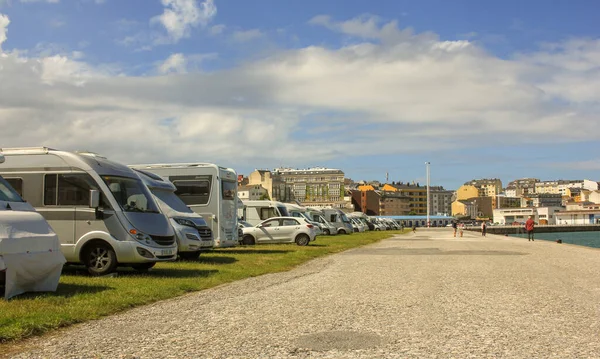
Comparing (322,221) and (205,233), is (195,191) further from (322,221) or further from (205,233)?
(322,221)

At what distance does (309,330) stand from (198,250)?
12636 millimetres

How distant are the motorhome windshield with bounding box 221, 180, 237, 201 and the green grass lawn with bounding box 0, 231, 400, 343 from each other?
522cm

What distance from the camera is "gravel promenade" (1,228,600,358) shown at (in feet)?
23.2

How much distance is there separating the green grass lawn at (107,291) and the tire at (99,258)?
0.85 ft

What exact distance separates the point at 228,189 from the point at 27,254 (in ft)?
51.5

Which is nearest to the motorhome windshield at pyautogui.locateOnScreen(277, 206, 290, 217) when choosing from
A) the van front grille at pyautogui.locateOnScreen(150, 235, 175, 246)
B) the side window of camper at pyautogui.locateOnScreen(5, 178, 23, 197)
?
the van front grille at pyautogui.locateOnScreen(150, 235, 175, 246)

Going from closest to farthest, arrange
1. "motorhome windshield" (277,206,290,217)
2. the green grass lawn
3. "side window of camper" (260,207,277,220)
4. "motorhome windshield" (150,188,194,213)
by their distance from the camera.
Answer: the green grass lawn
"motorhome windshield" (150,188,194,213)
"side window of camper" (260,207,277,220)
"motorhome windshield" (277,206,290,217)

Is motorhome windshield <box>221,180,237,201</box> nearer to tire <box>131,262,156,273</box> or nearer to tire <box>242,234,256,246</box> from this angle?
tire <box>242,234,256,246</box>

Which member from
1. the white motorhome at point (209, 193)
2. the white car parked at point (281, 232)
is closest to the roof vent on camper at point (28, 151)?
the white motorhome at point (209, 193)

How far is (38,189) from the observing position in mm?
15805

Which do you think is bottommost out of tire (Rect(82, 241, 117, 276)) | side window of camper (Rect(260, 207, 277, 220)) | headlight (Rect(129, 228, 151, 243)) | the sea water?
the sea water

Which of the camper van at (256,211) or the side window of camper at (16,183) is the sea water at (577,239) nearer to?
the camper van at (256,211)

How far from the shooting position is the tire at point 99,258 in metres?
15.2


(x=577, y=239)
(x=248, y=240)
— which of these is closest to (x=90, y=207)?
(x=248, y=240)
